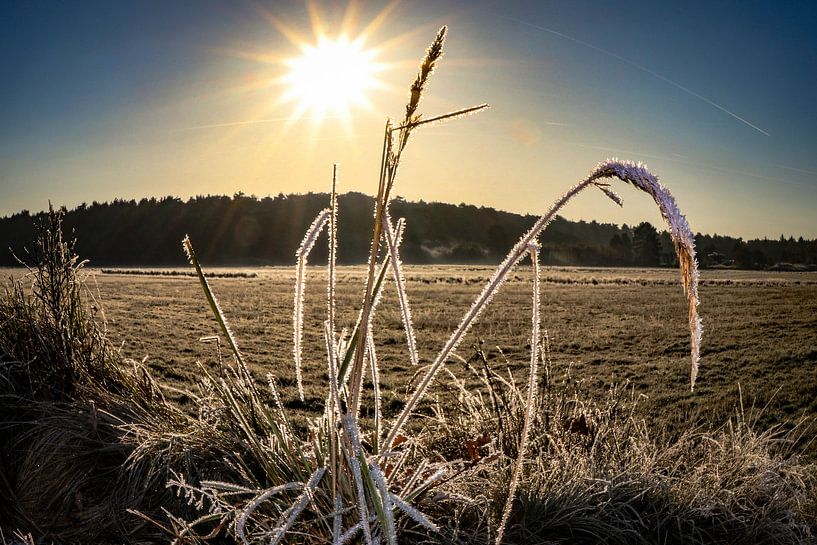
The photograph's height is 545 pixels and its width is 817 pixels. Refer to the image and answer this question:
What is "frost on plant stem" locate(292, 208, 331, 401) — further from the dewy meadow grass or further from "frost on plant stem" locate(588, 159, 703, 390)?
"frost on plant stem" locate(588, 159, 703, 390)

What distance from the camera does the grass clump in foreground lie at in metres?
1.66

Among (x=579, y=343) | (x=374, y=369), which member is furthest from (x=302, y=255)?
(x=579, y=343)

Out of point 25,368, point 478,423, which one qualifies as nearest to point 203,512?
point 478,423

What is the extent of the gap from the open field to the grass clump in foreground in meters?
0.81

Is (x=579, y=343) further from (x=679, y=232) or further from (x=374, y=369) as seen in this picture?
(x=679, y=232)

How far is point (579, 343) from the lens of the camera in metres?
12.8

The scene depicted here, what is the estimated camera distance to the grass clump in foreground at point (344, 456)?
166cm

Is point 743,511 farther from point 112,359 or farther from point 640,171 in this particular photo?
point 112,359

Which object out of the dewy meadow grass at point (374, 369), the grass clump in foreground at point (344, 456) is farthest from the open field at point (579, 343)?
the dewy meadow grass at point (374, 369)

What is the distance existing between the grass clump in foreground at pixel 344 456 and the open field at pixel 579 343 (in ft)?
2.65

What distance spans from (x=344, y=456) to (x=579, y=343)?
11660mm

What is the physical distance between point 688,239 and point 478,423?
2096mm

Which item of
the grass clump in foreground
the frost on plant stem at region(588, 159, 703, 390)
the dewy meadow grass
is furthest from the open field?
the frost on plant stem at region(588, 159, 703, 390)

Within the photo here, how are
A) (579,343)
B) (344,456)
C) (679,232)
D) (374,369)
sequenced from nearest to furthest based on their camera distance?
(679,232) < (344,456) < (374,369) < (579,343)
